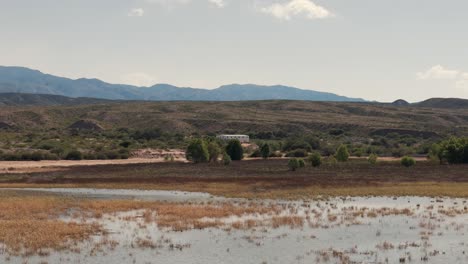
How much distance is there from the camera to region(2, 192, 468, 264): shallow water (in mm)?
29075

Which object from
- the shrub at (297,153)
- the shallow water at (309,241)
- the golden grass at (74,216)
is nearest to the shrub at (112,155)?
the shrub at (297,153)

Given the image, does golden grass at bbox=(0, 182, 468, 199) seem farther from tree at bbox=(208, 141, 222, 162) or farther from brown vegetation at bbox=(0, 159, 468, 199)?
tree at bbox=(208, 141, 222, 162)

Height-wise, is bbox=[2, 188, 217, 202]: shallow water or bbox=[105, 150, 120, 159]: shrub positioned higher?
bbox=[2, 188, 217, 202]: shallow water

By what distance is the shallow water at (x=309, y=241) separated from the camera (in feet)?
95.4

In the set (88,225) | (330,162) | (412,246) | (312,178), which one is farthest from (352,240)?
(330,162)

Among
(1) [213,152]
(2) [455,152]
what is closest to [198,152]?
(1) [213,152]

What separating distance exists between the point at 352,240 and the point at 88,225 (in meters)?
18.2

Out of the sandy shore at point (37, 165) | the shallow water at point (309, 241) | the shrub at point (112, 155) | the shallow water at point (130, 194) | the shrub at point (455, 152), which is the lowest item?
the sandy shore at point (37, 165)

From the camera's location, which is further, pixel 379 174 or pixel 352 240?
pixel 379 174

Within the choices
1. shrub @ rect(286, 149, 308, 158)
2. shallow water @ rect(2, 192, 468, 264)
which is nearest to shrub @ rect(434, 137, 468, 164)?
shrub @ rect(286, 149, 308, 158)

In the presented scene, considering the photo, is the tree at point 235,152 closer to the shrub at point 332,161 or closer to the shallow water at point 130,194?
the shrub at point 332,161

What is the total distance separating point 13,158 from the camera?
110m

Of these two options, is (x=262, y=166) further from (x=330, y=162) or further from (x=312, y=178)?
(x=312, y=178)

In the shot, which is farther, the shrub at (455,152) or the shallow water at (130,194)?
the shrub at (455,152)
